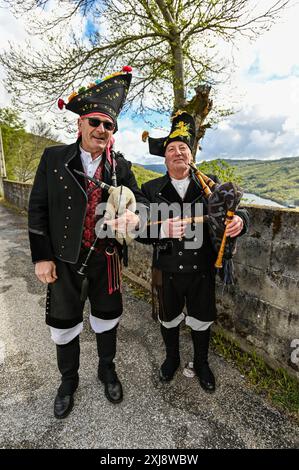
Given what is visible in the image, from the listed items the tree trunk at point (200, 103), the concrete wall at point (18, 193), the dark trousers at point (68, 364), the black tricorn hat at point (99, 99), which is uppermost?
the tree trunk at point (200, 103)

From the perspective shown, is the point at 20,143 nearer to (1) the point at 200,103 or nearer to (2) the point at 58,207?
(1) the point at 200,103

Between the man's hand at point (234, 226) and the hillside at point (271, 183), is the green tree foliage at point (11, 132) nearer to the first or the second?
the hillside at point (271, 183)

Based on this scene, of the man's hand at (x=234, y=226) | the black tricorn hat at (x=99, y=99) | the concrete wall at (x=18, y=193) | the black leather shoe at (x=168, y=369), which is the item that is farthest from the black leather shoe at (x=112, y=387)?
the concrete wall at (x=18, y=193)

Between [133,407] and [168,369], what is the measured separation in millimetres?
511

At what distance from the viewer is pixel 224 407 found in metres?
2.26

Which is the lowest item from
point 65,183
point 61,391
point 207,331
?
point 61,391

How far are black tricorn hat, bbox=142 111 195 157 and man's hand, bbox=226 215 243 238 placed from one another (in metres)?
0.82

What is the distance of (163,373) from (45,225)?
1.90 metres

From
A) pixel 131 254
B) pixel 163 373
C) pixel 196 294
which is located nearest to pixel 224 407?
pixel 163 373

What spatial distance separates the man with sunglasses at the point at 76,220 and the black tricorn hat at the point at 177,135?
368 millimetres

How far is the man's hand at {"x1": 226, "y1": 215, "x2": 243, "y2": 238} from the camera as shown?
1.99 meters

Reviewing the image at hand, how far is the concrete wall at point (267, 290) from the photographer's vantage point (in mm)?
2328

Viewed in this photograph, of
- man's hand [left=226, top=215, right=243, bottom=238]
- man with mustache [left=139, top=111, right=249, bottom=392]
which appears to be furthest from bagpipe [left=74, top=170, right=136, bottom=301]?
man's hand [left=226, top=215, right=243, bottom=238]
